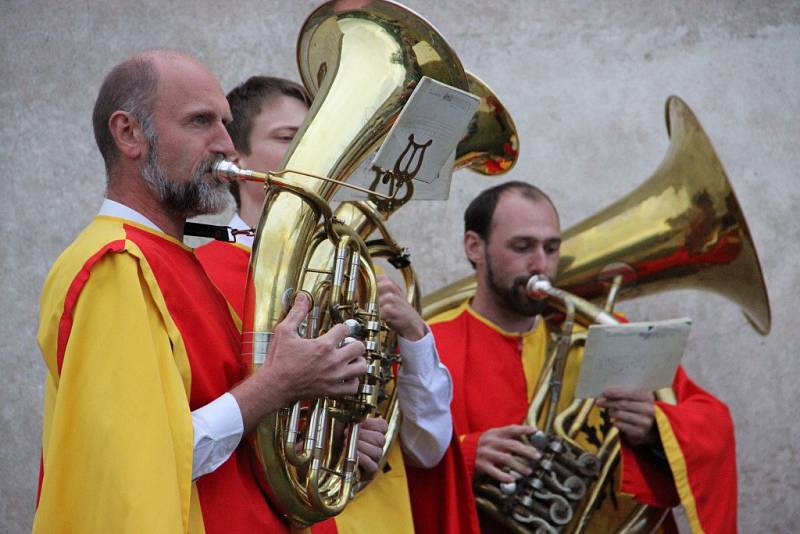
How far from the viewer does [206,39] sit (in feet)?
13.6

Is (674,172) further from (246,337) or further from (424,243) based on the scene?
(246,337)

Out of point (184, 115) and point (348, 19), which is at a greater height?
point (348, 19)

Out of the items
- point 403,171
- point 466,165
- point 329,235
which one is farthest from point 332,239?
point 466,165

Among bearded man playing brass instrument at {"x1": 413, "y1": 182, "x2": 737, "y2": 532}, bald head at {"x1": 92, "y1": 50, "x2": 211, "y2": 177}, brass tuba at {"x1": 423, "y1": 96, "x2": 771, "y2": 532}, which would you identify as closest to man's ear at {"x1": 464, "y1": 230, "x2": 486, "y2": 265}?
bearded man playing brass instrument at {"x1": 413, "y1": 182, "x2": 737, "y2": 532}

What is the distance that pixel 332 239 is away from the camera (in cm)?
218

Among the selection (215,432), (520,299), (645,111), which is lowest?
(215,432)

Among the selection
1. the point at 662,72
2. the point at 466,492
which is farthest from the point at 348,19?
the point at 662,72

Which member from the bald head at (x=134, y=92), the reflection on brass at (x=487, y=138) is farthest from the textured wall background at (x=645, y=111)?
the bald head at (x=134, y=92)

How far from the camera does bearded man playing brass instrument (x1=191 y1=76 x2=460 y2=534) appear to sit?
246 cm

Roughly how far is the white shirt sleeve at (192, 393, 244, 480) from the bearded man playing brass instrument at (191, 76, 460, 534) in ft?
1.56

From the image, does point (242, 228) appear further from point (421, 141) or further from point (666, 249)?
point (666, 249)

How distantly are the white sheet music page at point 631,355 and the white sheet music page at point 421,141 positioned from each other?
0.74m

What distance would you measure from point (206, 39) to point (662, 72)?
5.85 ft

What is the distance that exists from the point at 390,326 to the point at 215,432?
756 mm
